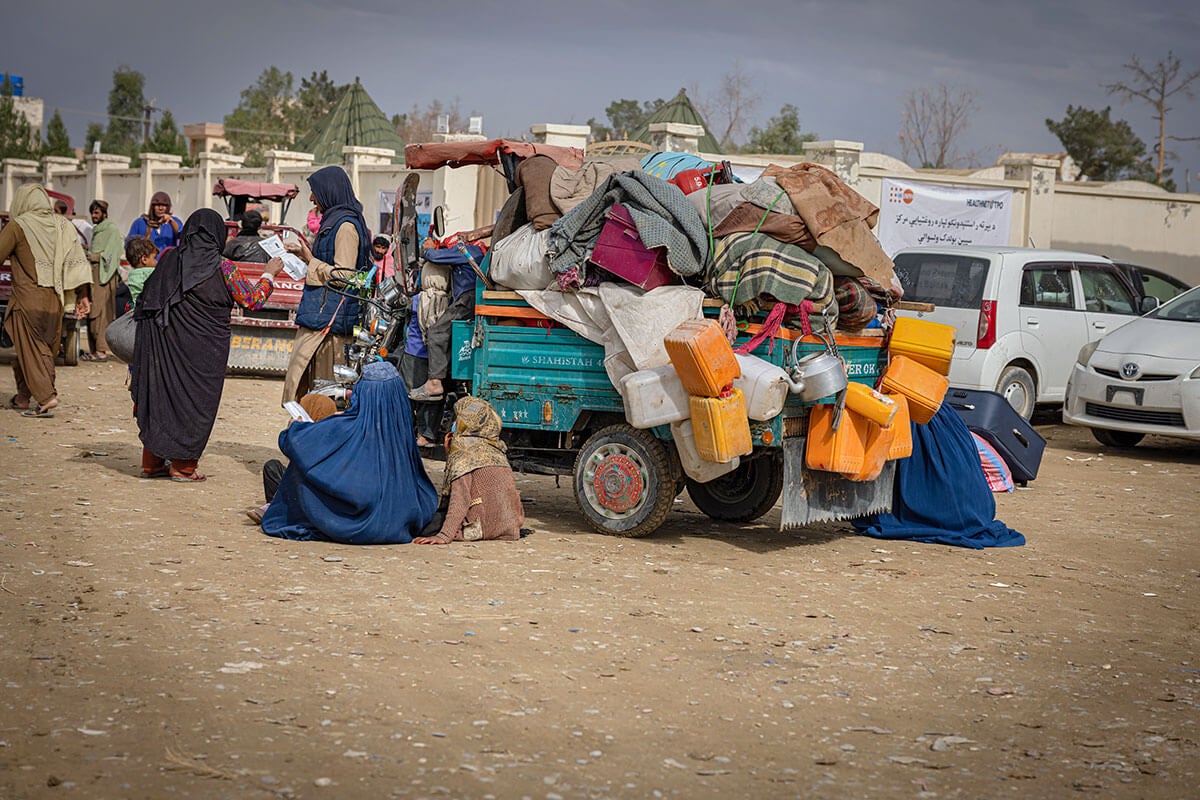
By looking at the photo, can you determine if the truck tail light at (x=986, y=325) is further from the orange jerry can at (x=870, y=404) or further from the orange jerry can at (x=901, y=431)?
the orange jerry can at (x=870, y=404)

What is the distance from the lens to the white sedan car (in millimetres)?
12109

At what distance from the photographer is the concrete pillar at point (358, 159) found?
80.7ft

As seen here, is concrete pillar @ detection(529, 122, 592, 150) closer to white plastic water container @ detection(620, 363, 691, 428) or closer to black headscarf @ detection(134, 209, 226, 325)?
black headscarf @ detection(134, 209, 226, 325)

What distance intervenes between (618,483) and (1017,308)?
7.18m

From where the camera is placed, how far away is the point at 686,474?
7.65 meters

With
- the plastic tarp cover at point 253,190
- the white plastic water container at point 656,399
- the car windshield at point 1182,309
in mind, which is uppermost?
the plastic tarp cover at point 253,190

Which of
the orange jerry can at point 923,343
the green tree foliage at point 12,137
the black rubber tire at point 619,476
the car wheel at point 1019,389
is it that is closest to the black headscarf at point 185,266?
the black rubber tire at point 619,476

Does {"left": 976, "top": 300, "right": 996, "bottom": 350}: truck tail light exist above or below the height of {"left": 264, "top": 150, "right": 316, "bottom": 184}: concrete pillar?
below

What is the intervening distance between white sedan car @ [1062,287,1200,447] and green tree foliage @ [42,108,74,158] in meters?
41.9

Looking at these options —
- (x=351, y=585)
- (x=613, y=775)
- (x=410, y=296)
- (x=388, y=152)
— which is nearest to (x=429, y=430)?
(x=410, y=296)

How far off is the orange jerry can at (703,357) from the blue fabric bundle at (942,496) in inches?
70.7

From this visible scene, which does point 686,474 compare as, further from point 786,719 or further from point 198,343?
point 198,343

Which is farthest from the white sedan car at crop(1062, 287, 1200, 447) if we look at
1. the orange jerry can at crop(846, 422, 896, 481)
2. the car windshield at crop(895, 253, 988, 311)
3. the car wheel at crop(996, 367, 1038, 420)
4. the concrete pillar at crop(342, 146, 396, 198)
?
the concrete pillar at crop(342, 146, 396, 198)

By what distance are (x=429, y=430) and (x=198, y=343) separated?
1852 millimetres
